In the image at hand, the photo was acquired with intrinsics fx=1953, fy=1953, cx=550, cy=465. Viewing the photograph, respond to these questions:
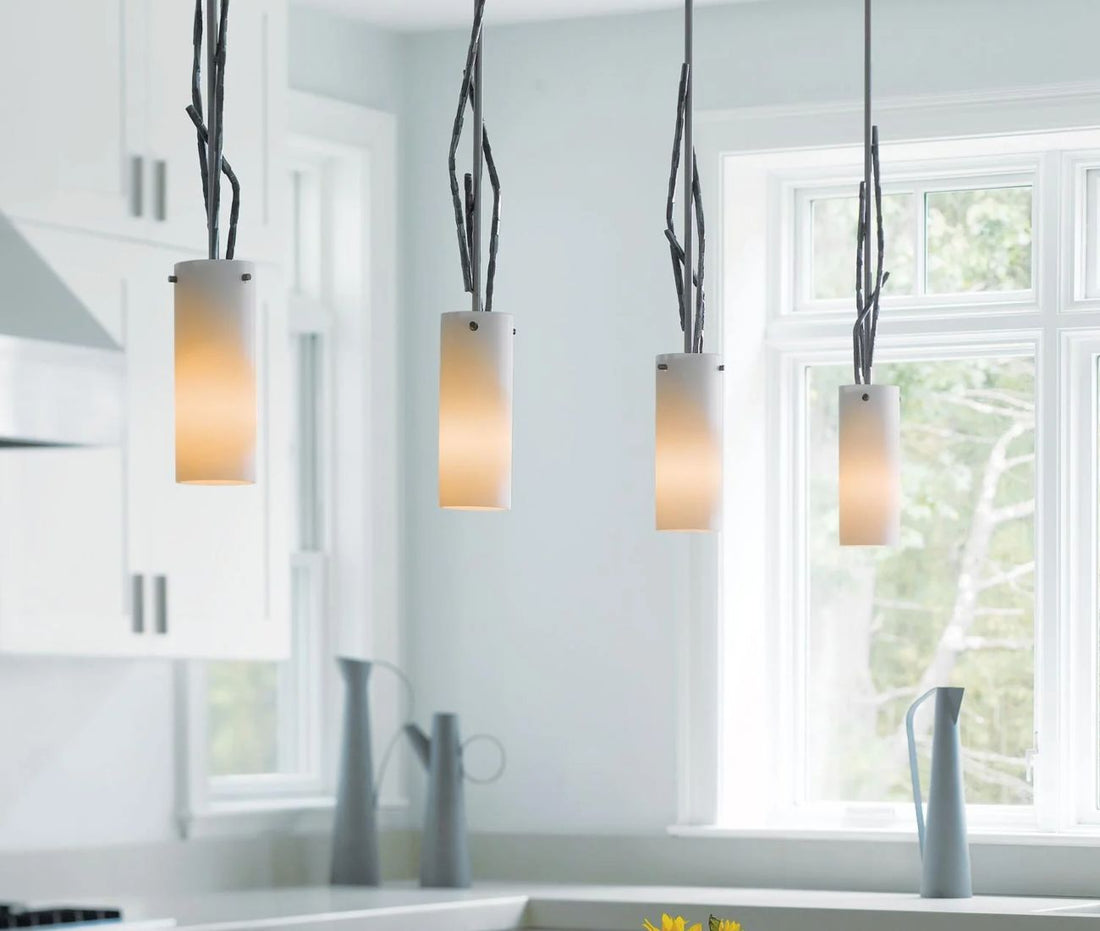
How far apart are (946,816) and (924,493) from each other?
0.79m

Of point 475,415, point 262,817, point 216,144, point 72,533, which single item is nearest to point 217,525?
point 72,533

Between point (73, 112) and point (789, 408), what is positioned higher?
point (73, 112)

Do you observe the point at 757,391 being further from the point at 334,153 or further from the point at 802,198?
the point at 334,153

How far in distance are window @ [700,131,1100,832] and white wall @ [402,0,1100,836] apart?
0.12 metres

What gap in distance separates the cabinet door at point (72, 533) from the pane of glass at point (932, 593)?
1.69 metres

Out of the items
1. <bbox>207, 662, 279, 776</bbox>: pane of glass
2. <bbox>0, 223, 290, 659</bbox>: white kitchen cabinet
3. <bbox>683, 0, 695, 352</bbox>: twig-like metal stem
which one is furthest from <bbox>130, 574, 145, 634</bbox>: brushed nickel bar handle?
<bbox>683, 0, 695, 352</bbox>: twig-like metal stem

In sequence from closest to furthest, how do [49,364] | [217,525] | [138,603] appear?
[49,364] → [138,603] → [217,525]

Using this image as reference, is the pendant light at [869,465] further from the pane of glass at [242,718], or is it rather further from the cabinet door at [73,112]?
the pane of glass at [242,718]

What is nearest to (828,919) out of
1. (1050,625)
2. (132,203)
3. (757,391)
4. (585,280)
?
(1050,625)

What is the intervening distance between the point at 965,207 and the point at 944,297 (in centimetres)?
21

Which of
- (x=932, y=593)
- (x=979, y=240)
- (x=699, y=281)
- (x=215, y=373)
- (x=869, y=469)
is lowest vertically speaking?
(x=932, y=593)

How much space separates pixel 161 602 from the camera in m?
3.51

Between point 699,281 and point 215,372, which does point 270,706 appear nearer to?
point 699,281

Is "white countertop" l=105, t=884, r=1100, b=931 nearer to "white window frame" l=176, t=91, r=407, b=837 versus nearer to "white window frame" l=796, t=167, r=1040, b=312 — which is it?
"white window frame" l=176, t=91, r=407, b=837
